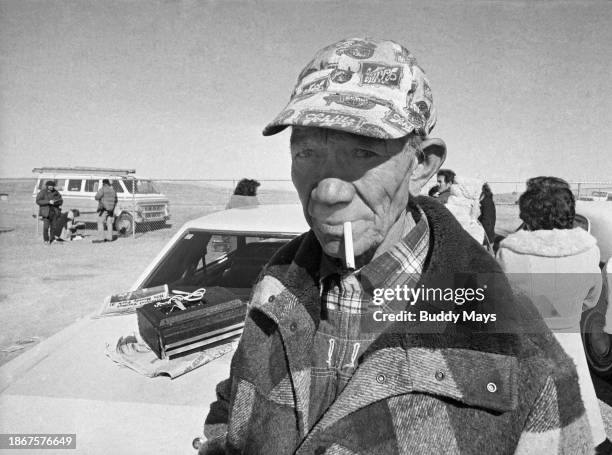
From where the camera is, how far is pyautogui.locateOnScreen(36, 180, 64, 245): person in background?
10.2 metres

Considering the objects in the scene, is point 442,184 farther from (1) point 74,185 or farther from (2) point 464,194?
(1) point 74,185

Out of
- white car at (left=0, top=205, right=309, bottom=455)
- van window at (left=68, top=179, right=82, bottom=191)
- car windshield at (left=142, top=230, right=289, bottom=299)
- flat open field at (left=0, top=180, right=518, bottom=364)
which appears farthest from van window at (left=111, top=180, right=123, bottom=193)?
white car at (left=0, top=205, right=309, bottom=455)

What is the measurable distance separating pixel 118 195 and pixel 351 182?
499 inches

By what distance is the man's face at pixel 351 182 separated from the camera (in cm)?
88

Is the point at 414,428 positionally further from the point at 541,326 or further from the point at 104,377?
the point at 104,377

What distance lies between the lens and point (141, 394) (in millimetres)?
Answer: 1542

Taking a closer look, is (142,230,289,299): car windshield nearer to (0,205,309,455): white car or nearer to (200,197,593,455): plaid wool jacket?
(0,205,309,455): white car

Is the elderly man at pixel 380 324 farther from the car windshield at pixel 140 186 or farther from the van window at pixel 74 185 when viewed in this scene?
the van window at pixel 74 185

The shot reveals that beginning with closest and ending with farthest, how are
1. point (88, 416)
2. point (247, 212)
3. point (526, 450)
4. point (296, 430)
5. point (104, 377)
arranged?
point (526, 450) → point (296, 430) → point (88, 416) → point (104, 377) → point (247, 212)

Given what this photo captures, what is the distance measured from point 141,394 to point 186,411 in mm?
203

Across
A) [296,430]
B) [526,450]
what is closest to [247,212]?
[296,430]

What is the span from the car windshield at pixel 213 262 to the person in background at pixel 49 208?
9.39m

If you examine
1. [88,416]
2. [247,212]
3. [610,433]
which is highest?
[247,212]

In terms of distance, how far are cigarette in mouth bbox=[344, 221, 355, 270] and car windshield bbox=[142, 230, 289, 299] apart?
5.02 ft
